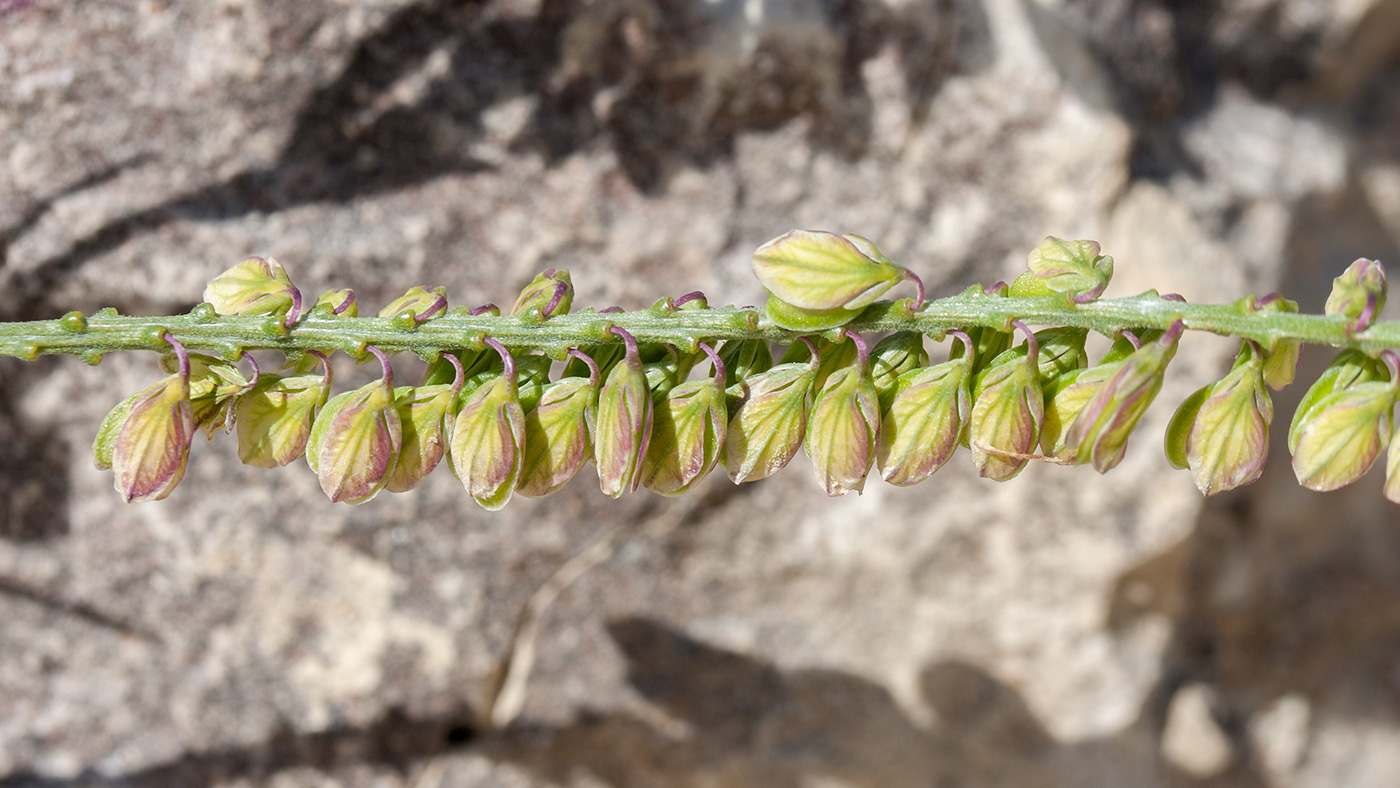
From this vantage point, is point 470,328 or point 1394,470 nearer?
point 1394,470

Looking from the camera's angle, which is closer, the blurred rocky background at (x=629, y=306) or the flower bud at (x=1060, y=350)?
the flower bud at (x=1060, y=350)

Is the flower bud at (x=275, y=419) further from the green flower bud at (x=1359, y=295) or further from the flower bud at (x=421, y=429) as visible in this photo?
the green flower bud at (x=1359, y=295)

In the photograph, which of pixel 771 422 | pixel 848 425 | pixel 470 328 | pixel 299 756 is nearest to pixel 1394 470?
pixel 848 425

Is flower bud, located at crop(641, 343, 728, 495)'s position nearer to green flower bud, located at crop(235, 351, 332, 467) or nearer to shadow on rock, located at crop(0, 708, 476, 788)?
green flower bud, located at crop(235, 351, 332, 467)

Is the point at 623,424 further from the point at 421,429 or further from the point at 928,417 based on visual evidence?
the point at 928,417

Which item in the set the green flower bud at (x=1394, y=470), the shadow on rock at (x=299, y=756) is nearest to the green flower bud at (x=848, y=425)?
the green flower bud at (x=1394, y=470)
